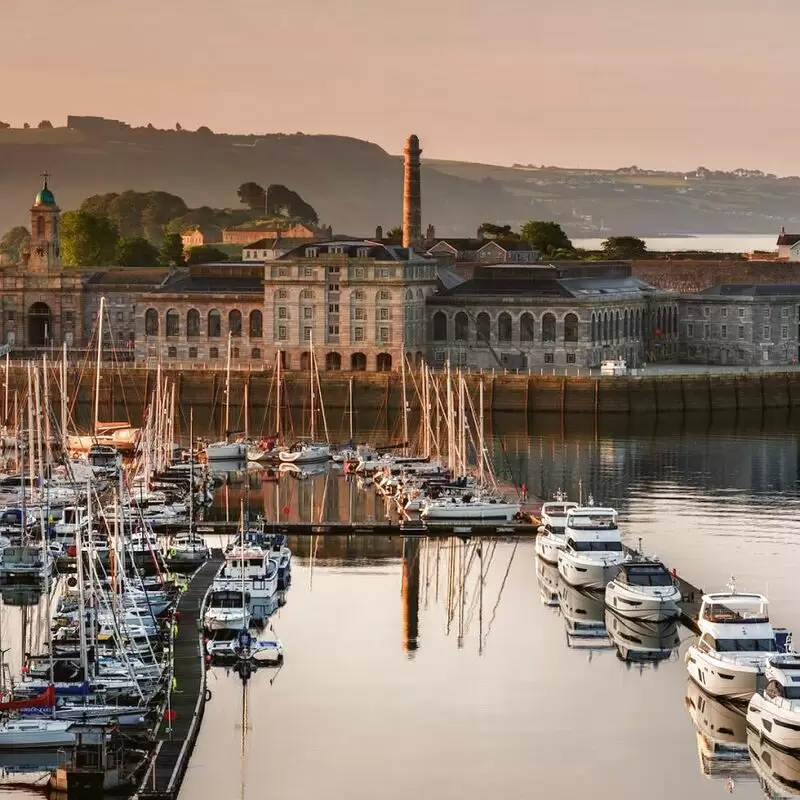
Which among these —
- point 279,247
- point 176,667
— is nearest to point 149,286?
point 279,247

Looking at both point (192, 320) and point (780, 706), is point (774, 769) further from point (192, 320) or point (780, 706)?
point (192, 320)

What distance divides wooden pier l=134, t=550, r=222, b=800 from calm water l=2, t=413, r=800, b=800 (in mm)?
358

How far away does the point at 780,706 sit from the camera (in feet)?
133

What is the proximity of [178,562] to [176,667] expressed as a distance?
11.9 meters

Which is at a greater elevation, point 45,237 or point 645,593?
point 45,237

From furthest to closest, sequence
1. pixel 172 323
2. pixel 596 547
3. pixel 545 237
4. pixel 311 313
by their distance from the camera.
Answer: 1. pixel 545 237
2. pixel 172 323
3. pixel 311 313
4. pixel 596 547

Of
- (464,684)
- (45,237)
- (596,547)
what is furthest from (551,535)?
(45,237)

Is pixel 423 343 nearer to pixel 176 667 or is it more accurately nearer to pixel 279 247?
pixel 279 247

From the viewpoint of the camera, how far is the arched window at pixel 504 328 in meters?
107

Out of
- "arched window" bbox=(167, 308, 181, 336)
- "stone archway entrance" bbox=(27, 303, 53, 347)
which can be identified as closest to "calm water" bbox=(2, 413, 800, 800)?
"arched window" bbox=(167, 308, 181, 336)

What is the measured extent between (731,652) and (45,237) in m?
79.0

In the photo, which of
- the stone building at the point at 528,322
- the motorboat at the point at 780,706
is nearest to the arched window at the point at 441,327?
the stone building at the point at 528,322

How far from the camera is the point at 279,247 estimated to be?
153250 mm

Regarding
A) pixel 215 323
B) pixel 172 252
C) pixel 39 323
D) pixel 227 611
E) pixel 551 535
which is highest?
pixel 172 252
